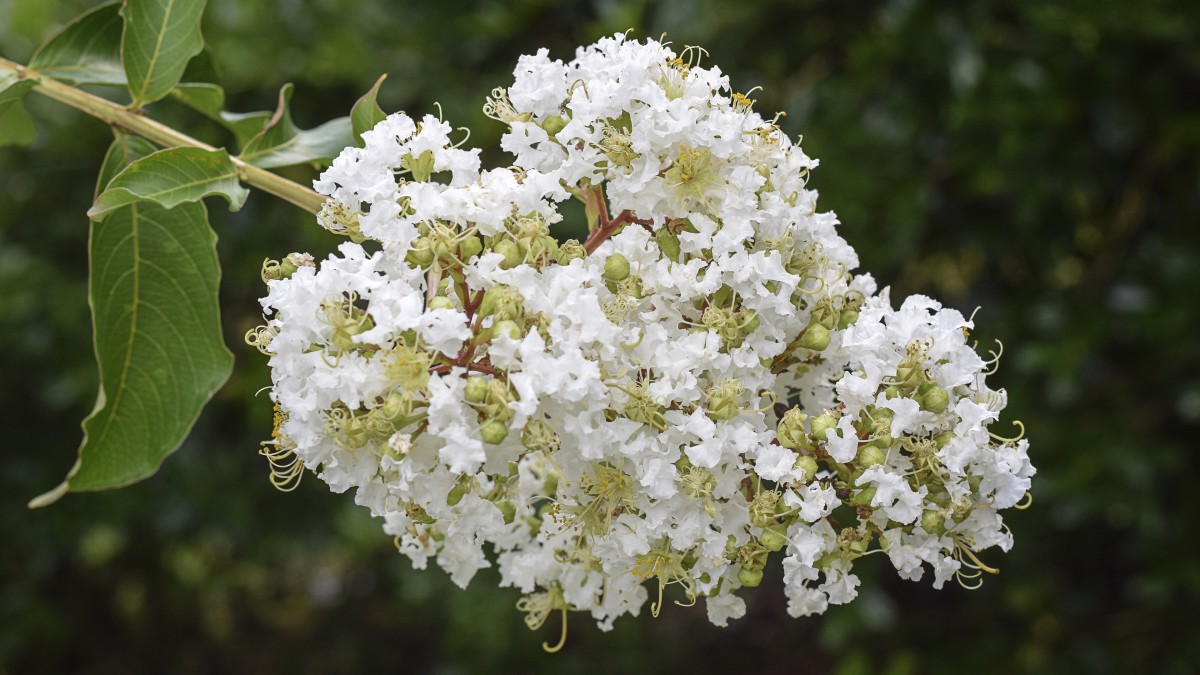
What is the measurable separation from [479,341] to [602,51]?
313 millimetres

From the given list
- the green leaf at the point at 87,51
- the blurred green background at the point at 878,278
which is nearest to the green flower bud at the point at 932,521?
the green leaf at the point at 87,51

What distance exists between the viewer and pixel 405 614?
2672mm

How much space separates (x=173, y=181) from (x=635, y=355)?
450 mm

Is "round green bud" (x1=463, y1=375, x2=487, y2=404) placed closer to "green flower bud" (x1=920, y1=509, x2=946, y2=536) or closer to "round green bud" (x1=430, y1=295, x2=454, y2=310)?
"round green bud" (x1=430, y1=295, x2=454, y2=310)

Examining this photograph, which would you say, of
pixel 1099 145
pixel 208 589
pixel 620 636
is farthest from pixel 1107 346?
pixel 208 589

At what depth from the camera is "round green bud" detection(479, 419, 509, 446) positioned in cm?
77

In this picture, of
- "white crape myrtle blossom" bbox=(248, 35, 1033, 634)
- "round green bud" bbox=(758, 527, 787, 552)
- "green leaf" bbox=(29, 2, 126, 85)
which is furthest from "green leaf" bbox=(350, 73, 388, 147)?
"round green bud" bbox=(758, 527, 787, 552)

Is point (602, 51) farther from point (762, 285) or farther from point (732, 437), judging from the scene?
point (732, 437)

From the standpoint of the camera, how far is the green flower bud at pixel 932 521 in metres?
0.89

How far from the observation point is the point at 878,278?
2.08 metres

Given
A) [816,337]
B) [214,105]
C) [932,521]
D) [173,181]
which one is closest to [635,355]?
[816,337]

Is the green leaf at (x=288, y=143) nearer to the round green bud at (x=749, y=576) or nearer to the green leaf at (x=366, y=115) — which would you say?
the green leaf at (x=366, y=115)

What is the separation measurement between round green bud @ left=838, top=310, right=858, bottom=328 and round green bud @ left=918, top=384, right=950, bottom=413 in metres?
0.10

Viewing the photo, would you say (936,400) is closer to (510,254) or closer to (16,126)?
(510,254)
